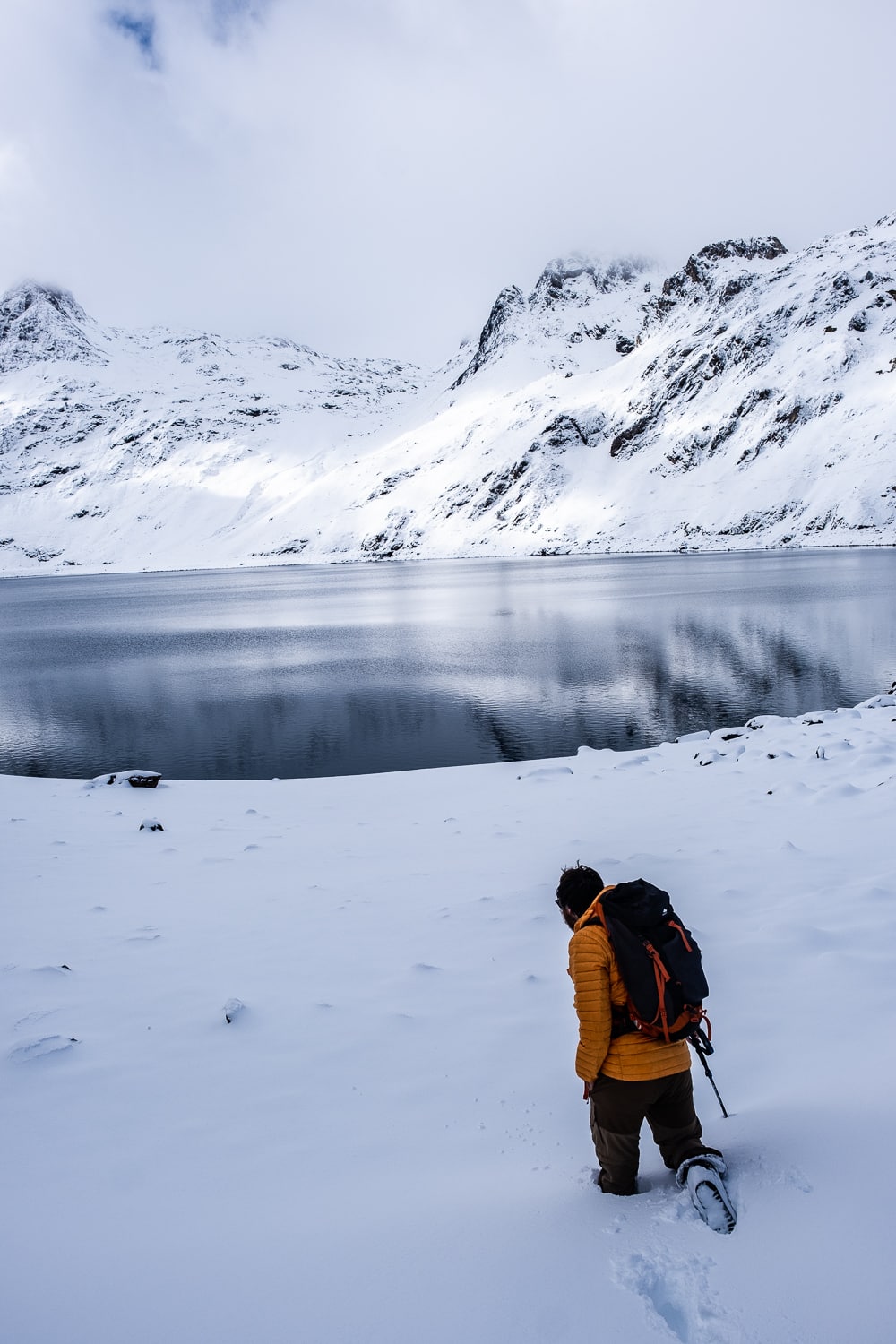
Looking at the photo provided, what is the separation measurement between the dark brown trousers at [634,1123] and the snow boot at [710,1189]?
3.1 inches

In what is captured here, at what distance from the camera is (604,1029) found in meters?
3.63

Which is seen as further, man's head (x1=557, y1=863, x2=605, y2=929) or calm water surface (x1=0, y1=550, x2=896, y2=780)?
calm water surface (x1=0, y1=550, x2=896, y2=780)

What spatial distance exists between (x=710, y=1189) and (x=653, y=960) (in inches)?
46.0

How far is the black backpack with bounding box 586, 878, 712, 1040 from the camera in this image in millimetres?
3518

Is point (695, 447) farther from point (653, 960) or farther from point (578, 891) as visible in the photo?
point (653, 960)

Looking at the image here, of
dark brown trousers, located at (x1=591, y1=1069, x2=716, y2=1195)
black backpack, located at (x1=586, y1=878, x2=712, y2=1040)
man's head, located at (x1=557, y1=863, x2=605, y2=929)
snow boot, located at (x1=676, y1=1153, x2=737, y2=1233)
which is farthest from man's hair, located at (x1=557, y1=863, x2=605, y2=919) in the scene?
snow boot, located at (x1=676, y1=1153, x2=737, y2=1233)

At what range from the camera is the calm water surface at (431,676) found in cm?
2128

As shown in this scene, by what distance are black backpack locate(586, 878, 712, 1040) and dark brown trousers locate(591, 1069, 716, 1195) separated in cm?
37

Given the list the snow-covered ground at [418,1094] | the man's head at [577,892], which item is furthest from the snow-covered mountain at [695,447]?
the man's head at [577,892]

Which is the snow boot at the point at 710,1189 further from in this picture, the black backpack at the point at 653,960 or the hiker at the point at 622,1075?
the black backpack at the point at 653,960

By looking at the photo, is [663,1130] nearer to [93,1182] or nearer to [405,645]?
[93,1182]

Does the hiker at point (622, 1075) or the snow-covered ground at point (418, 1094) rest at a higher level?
the hiker at point (622, 1075)

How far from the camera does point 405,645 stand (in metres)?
39.7

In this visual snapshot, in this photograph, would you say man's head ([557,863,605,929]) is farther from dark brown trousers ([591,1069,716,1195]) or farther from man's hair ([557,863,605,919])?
dark brown trousers ([591,1069,716,1195])
